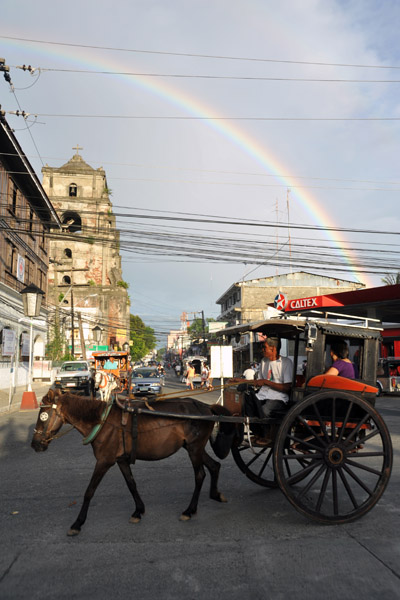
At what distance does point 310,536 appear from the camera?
4328 mm

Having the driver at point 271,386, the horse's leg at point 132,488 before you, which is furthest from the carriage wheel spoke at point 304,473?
the horse's leg at point 132,488

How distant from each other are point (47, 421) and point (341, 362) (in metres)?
3.46

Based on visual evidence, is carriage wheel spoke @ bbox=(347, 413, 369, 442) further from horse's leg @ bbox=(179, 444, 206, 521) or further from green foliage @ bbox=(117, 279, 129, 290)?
green foliage @ bbox=(117, 279, 129, 290)

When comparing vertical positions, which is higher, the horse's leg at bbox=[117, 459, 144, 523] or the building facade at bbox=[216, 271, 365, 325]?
the building facade at bbox=[216, 271, 365, 325]

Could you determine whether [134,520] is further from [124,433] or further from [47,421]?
[47,421]

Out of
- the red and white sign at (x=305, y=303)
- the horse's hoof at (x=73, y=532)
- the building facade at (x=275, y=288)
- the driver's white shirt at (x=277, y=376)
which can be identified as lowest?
the horse's hoof at (x=73, y=532)

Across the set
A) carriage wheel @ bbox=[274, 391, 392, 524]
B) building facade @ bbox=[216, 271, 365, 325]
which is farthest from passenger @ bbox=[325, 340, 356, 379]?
building facade @ bbox=[216, 271, 365, 325]

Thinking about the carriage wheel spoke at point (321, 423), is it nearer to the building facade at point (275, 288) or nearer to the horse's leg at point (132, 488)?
the horse's leg at point (132, 488)

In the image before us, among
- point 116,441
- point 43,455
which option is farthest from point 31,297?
point 116,441

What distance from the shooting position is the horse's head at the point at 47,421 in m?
4.76

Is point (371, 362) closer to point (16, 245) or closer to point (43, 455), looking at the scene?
point (43, 455)

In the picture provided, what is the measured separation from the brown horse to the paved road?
495 mm

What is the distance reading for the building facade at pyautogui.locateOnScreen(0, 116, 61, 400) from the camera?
2444 centimetres

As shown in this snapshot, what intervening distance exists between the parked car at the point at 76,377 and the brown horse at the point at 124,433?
18.5m
